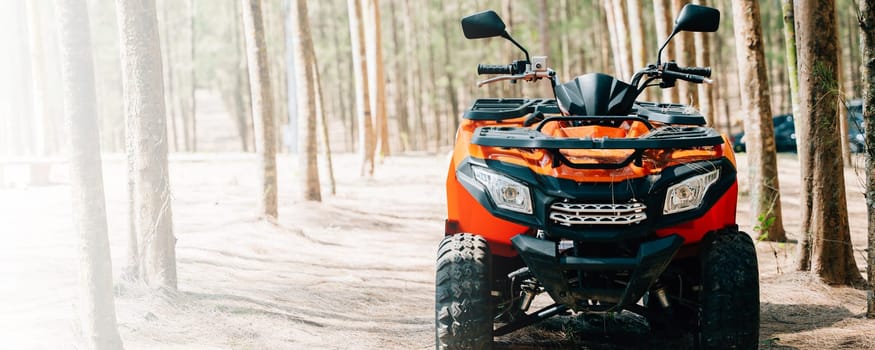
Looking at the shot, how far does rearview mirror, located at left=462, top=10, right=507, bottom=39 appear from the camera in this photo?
5.04 meters

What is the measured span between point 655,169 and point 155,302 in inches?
158

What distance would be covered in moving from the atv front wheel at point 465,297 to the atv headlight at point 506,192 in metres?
0.27

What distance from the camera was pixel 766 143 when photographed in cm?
1023

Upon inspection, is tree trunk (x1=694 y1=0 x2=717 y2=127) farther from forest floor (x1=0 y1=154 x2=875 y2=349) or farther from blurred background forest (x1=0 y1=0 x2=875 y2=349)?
forest floor (x1=0 y1=154 x2=875 y2=349)

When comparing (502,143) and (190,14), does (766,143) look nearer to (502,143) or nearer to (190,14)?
(502,143)

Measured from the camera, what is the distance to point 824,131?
283 inches

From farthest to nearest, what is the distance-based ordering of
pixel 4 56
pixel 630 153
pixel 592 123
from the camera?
pixel 4 56 < pixel 592 123 < pixel 630 153

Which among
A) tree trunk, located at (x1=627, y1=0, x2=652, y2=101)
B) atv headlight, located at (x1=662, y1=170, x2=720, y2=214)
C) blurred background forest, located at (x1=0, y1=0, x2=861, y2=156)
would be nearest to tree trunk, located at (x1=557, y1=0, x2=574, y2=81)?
blurred background forest, located at (x1=0, y1=0, x2=861, y2=156)

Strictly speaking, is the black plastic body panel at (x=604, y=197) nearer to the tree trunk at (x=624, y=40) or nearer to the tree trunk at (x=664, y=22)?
the tree trunk at (x=664, y=22)

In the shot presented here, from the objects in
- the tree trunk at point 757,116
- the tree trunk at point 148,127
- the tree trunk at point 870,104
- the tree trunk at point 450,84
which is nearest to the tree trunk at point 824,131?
the tree trunk at point 870,104

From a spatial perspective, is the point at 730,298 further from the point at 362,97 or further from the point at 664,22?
the point at 362,97

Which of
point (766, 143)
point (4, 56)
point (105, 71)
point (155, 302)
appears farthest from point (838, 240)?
point (105, 71)

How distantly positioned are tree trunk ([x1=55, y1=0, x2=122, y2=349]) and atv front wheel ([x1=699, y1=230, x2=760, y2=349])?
11.4 feet

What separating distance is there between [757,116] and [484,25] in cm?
607
